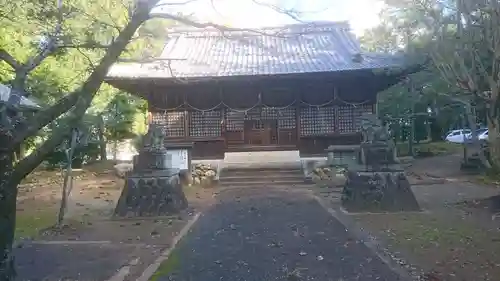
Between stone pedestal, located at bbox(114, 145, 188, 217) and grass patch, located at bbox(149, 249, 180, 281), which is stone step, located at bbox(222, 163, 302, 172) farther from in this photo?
grass patch, located at bbox(149, 249, 180, 281)

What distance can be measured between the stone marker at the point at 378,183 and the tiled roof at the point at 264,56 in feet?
21.4

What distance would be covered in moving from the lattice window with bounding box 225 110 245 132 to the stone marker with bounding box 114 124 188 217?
864cm

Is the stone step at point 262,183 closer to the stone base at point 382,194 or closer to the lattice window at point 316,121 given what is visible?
the lattice window at point 316,121

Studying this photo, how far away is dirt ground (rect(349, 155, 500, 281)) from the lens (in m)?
5.92

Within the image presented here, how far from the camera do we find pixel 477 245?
7199 mm

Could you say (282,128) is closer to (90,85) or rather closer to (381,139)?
(381,139)

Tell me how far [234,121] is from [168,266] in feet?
47.0

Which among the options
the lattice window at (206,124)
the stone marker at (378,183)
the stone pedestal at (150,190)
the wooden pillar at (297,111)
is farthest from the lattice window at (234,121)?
the stone marker at (378,183)

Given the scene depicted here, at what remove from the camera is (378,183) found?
10.9 meters

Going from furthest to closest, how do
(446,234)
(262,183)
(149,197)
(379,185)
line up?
1. (262,183)
2. (149,197)
3. (379,185)
4. (446,234)

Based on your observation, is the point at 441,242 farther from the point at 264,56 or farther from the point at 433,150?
the point at 433,150

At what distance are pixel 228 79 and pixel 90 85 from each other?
1473 cm

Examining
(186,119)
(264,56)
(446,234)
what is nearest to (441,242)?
(446,234)

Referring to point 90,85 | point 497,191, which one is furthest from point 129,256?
point 497,191
